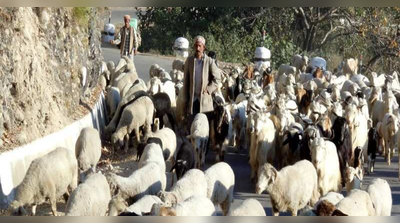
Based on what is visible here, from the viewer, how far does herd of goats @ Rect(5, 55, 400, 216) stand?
7.86m

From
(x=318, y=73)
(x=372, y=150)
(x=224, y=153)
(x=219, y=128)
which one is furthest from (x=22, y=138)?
(x=318, y=73)

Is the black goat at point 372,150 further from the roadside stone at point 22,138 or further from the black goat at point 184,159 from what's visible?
the roadside stone at point 22,138

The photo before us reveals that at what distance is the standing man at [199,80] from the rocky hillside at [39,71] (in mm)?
2235

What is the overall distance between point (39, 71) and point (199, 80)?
2.67 meters

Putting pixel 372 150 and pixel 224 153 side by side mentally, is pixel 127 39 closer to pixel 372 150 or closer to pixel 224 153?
pixel 224 153

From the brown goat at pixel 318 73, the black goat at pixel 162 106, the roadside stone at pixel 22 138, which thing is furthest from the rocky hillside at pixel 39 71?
the brown goat at pixel 318 73

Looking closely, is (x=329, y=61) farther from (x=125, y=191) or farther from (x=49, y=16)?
(x=125, y=191)

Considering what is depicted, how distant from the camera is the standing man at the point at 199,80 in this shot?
1187 centimetres

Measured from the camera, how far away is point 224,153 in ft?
43.4

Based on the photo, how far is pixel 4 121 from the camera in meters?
10.4

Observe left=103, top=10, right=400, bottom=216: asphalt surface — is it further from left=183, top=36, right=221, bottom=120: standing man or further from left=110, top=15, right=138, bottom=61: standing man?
left=110, top=15, right=138, bottom=61: standing man

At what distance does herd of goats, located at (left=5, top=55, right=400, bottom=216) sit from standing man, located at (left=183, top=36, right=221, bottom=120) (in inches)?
10.9

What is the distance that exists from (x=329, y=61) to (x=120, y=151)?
20.0m
